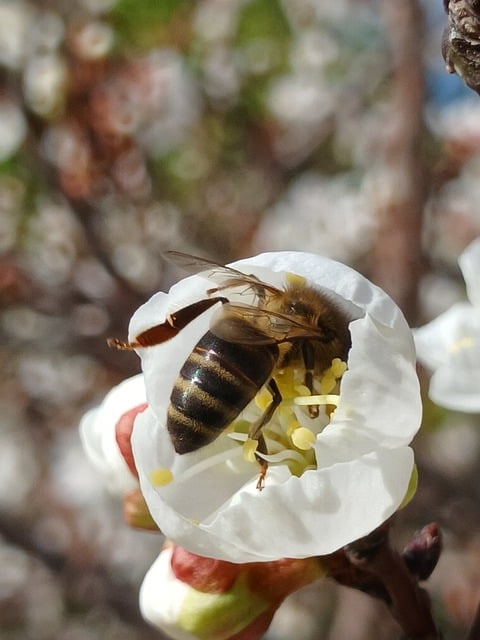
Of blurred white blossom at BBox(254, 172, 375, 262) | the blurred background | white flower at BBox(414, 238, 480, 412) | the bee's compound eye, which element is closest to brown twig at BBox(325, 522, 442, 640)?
the bee's compound eye

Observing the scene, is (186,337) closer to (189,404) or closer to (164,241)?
(189,404)

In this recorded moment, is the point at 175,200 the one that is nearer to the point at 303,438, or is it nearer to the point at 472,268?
the point at 472,268

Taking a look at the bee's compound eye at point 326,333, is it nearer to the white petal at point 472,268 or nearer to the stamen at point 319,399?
the stamen at point 319,399

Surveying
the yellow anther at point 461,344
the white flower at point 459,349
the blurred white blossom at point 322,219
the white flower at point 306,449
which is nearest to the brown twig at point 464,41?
the white flower at point 306,449

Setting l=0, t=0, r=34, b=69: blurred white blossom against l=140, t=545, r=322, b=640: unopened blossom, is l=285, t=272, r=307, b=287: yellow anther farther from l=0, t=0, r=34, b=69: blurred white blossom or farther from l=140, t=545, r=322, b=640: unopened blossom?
l=0, t=0, r=34, b=69: blurred white blossom

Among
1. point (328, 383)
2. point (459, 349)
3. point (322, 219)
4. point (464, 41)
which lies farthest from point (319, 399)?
point (322, 219)

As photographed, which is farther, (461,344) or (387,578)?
(461,344)

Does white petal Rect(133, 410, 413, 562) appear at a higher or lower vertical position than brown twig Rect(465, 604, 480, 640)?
higher
